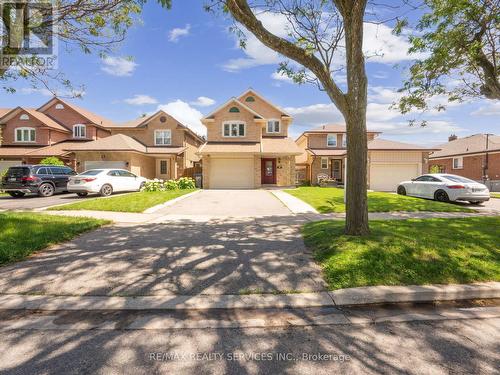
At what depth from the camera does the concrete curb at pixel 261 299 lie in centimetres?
356

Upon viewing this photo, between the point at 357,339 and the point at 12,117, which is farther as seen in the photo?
the point at 12,117

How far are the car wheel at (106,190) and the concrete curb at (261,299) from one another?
13.5 metres

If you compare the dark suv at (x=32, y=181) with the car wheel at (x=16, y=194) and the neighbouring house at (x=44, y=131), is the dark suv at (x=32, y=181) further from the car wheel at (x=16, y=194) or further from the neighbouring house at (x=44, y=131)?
the neighbouring house at (x=44, y=131)

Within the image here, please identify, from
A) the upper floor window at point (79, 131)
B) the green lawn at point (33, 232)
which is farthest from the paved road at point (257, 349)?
the upper floor window at point (79, 131)

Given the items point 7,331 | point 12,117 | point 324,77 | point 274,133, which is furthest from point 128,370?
point 12,117

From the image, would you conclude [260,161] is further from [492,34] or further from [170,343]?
[170,343]

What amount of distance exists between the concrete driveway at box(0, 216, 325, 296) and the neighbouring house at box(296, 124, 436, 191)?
18.7m

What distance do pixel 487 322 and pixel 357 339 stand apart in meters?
1.72

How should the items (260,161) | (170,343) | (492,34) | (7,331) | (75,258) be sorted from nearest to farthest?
(170,343) < (7,331) < (75,258) < (492,34) < (260,161)

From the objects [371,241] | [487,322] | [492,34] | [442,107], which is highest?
[492,34]

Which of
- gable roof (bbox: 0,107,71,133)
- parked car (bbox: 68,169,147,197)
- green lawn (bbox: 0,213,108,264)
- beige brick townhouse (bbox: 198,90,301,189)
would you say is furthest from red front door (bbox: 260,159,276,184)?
gable roof (bbox: 0,107,71,133)

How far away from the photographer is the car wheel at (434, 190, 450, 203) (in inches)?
546

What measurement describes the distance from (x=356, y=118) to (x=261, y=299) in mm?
3961

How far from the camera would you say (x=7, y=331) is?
305cm
